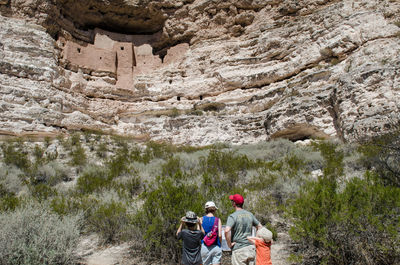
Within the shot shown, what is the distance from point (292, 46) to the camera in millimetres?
11711

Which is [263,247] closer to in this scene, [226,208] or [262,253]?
[262,253]

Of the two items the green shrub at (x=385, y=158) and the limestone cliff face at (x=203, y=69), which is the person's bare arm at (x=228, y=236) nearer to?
the green shrub at (x=385, y=158)

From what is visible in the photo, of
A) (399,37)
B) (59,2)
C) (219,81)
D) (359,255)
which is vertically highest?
(59,2)

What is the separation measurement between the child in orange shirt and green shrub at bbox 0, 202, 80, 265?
5.53ft

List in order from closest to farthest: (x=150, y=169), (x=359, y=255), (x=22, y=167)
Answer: (x=359, y=255), (x=150, y=169), (x=22, y=167)

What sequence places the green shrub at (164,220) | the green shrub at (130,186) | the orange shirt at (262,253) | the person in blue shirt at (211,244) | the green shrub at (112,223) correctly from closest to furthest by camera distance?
the orange shirt at (262,253), the person in blue shirt at (211,244), the green shrub at (164,220), the green shrub at (112,223), the green shrub at (130,186)

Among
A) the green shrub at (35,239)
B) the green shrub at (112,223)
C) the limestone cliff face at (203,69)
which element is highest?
the limestone cliff face at (203,69)

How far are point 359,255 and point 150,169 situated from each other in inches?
193

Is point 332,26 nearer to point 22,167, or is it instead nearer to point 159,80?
point 159,80

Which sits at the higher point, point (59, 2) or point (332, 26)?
point (59, 2)

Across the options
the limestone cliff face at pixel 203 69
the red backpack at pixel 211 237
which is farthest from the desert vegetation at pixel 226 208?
the limestone cliff face at pixel 203 69

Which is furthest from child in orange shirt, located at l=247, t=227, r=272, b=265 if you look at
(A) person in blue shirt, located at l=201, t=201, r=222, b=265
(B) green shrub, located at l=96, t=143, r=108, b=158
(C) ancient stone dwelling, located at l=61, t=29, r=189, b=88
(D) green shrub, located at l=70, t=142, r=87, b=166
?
(C) ancient stone dwelling, located at l=61, t=29, r=189, b=88

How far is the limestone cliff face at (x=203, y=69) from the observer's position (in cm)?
872

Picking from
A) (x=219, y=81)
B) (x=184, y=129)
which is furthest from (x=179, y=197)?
(x=219, y=81)
